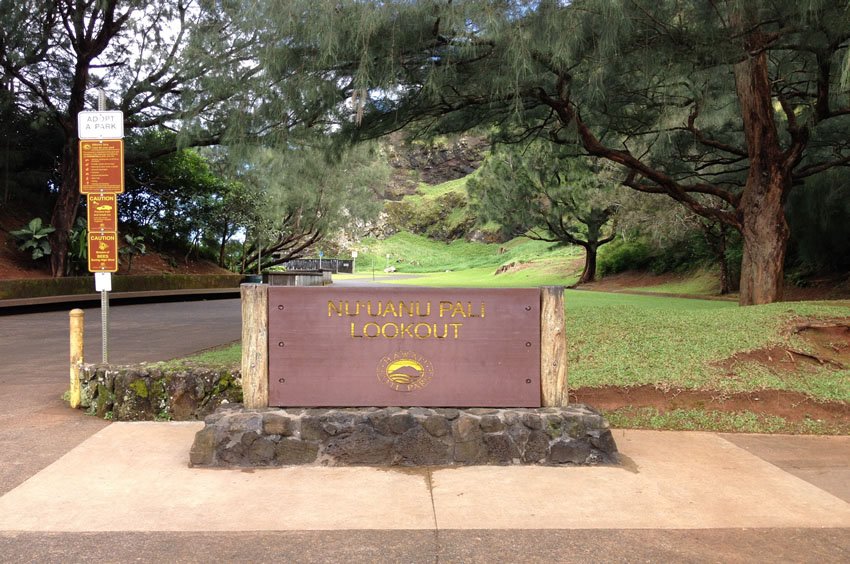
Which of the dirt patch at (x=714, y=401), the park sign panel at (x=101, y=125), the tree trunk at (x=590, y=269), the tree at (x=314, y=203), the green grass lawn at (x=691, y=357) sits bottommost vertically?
the dirt patch at (x=714, y=401)

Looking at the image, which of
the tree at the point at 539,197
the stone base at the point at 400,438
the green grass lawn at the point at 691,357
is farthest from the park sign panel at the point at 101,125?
the tree at the point at 539,197

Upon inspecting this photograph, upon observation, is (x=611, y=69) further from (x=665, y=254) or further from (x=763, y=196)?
(x=665, y=254)

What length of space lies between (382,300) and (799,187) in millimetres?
15813

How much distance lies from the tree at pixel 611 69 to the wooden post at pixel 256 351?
12.8 feet

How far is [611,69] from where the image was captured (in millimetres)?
9008

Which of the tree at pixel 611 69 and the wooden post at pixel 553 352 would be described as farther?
the tree at pixel 611 69

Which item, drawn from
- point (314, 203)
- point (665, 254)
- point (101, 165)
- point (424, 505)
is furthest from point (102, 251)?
point (665, 254)

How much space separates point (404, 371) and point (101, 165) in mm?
4176

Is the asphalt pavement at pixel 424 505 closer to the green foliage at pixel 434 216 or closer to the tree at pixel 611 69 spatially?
the tree at pixel 611 69

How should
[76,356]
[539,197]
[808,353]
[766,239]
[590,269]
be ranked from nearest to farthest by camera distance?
[76,356]
[808,353]
[766,239]
[539,197]
[590,269]

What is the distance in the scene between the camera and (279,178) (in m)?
22.9

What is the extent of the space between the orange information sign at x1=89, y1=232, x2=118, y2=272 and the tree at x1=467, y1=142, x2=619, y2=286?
73.8 ft

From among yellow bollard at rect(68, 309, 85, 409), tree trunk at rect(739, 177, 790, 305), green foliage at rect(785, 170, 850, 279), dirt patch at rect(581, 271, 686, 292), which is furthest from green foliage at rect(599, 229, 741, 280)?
yellow bollard at rect(68, 309, 85, 409)

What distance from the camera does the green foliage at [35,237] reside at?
64.6 feet
